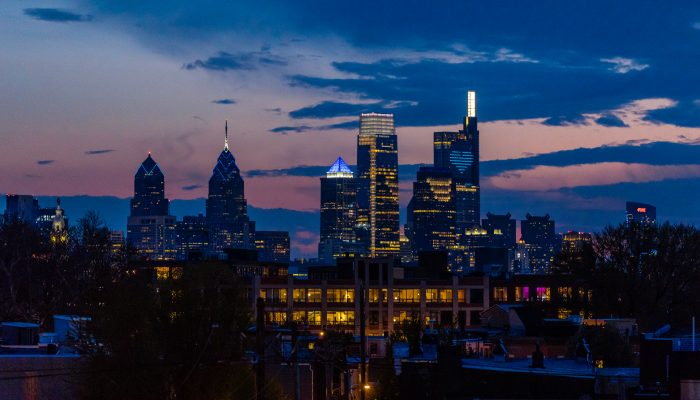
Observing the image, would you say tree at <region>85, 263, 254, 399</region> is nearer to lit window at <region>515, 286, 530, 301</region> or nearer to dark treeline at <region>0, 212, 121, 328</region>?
dark treeline at <region>0, 212, 121, 328</region>

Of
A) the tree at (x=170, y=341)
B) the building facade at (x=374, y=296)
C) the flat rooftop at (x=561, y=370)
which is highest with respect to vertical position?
the building facade at (x=374, y=296)

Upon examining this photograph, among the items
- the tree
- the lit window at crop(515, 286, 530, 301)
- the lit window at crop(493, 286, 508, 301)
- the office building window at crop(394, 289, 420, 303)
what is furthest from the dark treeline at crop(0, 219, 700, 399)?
the lit window at crop(493, 286, 508, 301)

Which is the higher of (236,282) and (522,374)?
(236,282)

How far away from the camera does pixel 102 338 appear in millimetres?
47781

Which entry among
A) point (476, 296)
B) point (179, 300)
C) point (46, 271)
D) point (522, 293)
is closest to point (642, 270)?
point (46, 271)

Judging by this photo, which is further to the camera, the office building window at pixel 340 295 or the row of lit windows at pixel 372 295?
the office building window at pixel 340 295

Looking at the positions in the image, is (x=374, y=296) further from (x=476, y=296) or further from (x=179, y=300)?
(x=179, y=300)

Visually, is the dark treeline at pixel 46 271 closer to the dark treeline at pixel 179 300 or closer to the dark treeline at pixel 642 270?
the dark treeline at pixel 179 300

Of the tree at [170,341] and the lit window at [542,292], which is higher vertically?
the lit window at [542,292]

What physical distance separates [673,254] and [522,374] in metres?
68.9

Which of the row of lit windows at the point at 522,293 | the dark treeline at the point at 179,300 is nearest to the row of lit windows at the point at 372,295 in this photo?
the row of lit windows at the point at 522,293

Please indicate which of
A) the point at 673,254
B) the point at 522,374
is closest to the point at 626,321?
the point at 673,254

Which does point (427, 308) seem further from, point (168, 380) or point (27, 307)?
point (168, 380)

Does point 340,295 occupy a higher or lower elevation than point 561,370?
higher
